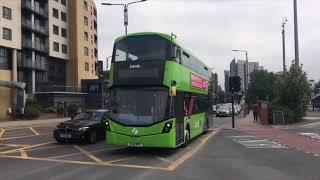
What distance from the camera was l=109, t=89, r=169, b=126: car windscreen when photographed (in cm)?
1798

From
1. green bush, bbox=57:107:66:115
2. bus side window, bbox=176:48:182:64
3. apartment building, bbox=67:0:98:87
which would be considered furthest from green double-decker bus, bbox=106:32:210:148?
apartment building, bbox=67:0:98:87

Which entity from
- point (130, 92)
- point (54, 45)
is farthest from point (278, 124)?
point (54, 45)

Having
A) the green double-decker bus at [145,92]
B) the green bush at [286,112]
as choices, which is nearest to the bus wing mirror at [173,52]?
the green double-decker bus at [145,92]

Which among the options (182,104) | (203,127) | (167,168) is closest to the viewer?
(167,168)

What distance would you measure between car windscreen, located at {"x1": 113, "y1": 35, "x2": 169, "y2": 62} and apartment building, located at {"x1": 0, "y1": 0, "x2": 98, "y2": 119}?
162 feet

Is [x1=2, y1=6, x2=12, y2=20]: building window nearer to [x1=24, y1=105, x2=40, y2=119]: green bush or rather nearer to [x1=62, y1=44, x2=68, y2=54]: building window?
[x1=24, y1=105, x2=40, y2=119]: green bush

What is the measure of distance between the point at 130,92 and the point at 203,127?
10.4 metres

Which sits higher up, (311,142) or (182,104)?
(182,104)

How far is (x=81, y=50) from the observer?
93125 mm

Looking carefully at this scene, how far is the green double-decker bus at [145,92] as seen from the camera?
17922 millimetres

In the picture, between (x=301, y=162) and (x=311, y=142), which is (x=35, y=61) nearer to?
(x=311, y=142)

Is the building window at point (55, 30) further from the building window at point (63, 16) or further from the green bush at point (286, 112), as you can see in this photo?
the green bush at point (286, 112)

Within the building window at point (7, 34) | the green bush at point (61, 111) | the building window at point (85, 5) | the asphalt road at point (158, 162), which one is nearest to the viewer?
the asphalt road at point (158, 162)

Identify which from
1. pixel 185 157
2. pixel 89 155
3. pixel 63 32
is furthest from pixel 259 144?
pixel 63 32
